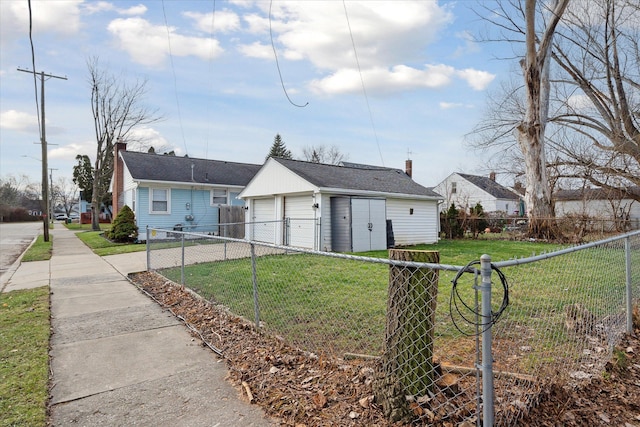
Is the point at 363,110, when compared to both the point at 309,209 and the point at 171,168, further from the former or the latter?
the point at 171,168

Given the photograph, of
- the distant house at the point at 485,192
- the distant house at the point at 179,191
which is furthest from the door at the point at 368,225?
the distant house at the point at 485,192

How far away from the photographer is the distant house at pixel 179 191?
60.9 feet

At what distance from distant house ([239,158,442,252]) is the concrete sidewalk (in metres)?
6.47

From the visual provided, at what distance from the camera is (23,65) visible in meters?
17.2

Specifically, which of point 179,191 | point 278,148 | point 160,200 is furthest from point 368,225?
point 278,148

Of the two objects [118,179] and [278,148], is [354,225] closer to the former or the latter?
[118,179]

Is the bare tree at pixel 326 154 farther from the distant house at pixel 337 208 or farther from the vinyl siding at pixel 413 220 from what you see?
the vinyl siding at pixel 413 220

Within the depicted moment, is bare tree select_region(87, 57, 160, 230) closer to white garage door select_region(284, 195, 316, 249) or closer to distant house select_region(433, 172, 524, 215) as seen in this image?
white garage door select_region(284, 195, 316, 249)

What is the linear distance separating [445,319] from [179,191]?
17679mm

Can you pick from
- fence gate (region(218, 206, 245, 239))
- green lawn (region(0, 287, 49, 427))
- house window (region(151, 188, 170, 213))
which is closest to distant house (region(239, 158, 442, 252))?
fence gate (region(218, 206, 245, 239))

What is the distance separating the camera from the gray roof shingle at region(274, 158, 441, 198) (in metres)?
14.0

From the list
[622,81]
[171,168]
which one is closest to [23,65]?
[171,168]

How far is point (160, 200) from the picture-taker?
19.0m

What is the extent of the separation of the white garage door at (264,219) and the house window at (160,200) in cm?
516
